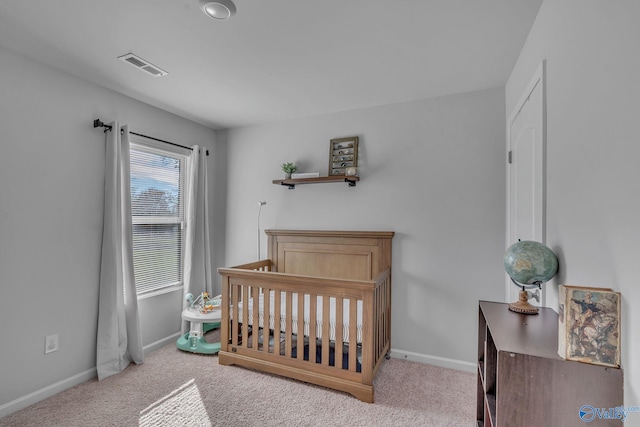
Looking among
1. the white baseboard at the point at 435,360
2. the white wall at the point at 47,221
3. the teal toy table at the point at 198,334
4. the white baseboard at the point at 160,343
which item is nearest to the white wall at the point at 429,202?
the white baseboard at the point at 435,360

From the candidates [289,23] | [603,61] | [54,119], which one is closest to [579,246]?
[603,61]

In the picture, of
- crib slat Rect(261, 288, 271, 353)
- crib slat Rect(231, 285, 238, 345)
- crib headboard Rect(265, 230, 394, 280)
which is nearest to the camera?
crib slat Rect(261, 288, 271, 353)

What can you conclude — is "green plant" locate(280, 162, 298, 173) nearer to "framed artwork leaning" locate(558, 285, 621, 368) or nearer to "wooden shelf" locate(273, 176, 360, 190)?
"wooden shelf" locate(273, 176, 360, 190)

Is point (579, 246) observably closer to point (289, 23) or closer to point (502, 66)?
point (502, 66)

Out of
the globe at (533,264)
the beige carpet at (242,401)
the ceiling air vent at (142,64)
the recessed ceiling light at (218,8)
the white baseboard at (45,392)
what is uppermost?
the ceiling air vent at (142,64)

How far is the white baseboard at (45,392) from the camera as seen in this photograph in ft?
6.35

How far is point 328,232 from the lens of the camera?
2971 millimetres

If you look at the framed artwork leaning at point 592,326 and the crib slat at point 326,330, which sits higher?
the framed artwork leaning at point 592,326

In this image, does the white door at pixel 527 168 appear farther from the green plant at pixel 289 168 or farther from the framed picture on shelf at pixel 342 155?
the green plant at pixel 289 168

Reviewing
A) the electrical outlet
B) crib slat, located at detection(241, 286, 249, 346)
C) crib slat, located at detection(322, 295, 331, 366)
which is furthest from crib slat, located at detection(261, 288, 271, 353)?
the electrical outlet

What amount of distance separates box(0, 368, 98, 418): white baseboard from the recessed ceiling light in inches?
105

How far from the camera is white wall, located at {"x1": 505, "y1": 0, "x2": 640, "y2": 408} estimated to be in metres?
0.83

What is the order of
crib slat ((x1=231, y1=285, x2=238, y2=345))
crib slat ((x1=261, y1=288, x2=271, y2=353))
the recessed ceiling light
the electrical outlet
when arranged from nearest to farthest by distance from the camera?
the recessed ceiling light < the electrical outlet < crib slat ((x1=261, y1=288, x2=271, y2=353)) < crib slat ((x1=231, y1=285, x2=238, y2=345))

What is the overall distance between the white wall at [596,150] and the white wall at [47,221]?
9.87ft
